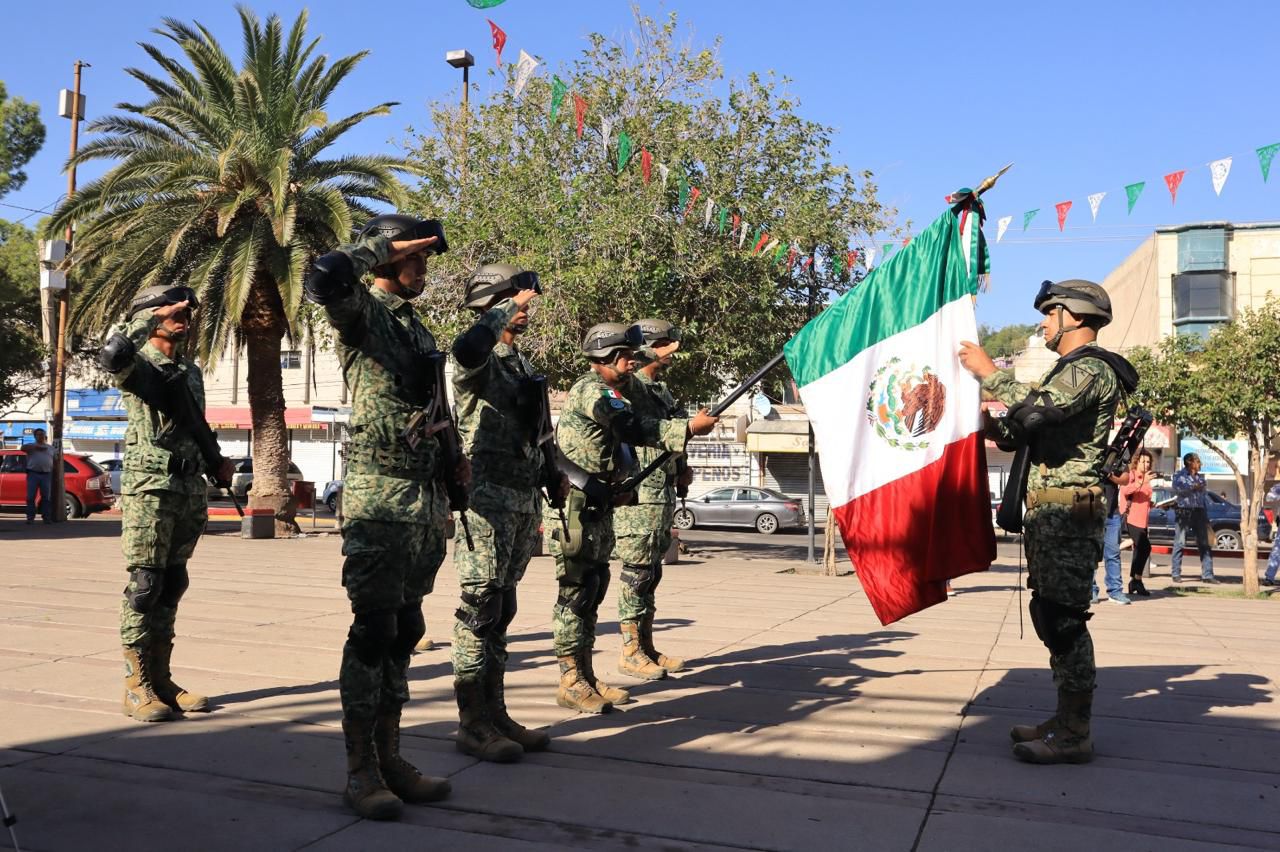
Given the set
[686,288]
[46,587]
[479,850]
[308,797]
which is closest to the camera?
[479,850]

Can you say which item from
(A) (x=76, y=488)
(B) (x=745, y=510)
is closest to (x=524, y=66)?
(A) (x=76, y=488)

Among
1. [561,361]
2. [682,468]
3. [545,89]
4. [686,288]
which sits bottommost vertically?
[682,468]

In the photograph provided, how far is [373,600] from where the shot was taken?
4348 mm

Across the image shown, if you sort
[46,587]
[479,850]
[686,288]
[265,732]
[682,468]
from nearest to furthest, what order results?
[479,850] < [265,732] < [682,468] < [46,587] < [686,288]

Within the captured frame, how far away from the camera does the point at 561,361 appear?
62.6 ft

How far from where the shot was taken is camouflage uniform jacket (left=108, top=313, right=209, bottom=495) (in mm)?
5934

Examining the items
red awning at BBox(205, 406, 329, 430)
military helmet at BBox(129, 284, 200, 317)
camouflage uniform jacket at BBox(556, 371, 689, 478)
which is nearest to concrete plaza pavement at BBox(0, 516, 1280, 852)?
camouflage uniform jacket at BBox(556, 371, 689, 478)

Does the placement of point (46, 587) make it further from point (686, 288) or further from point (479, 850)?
point (686, 288)

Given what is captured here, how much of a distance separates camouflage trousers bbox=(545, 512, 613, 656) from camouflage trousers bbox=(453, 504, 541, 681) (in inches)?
31.4

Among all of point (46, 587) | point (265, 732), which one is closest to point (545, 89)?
point (46, 587)

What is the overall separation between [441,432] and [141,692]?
2468 mm

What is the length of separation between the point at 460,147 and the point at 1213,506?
1888 centimetres

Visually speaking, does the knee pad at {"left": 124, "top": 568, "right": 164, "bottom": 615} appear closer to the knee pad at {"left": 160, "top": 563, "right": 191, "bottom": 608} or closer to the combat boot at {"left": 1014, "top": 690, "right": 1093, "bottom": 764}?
the knee pad at {"left": 160, "top": 563, "right": 191, "bottom": 608}

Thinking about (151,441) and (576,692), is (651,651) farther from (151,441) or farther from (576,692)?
(151,441)
